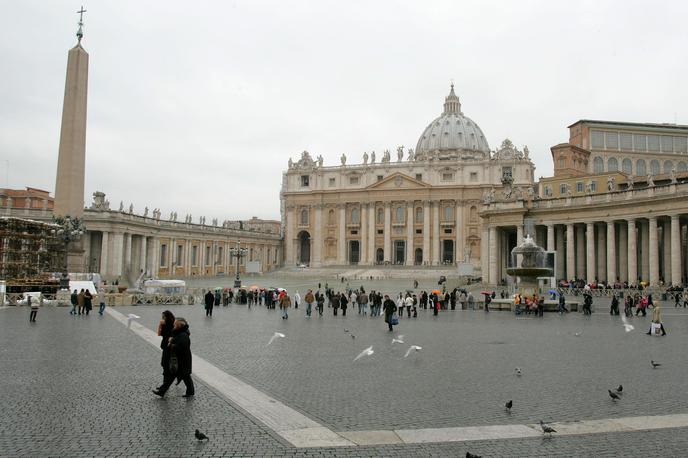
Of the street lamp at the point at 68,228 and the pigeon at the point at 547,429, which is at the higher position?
the street lamp at the point at 68,228

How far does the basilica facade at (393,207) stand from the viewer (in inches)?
3457

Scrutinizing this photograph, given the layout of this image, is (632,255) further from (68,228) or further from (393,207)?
(393,207)

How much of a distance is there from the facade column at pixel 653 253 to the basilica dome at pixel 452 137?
72.9m

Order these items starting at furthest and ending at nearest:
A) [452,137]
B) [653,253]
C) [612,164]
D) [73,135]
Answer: [452,137] < [612,164] < [653,253] < [73,135]

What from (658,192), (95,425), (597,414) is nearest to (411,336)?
(597,414)

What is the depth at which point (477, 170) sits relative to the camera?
291ft

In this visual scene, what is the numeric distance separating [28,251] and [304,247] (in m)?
64.3

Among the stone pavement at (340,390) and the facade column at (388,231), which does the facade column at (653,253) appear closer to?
the stone pavement at (340,390)

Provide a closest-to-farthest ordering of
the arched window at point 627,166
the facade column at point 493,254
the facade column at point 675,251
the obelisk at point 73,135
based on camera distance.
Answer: the obelisk at point 73,135 → the facade column at point 675,251 → the facade column at point 493,254 → the arched window at point 627,166

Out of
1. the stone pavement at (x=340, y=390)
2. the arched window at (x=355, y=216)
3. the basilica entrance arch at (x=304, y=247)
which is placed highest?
the arched window at (x=355, y=216)

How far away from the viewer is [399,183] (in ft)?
297

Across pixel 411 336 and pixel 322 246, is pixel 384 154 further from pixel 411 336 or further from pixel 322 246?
pixel 411 336

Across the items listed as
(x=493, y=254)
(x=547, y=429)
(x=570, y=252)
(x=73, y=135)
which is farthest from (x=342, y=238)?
(x=547, y=429)

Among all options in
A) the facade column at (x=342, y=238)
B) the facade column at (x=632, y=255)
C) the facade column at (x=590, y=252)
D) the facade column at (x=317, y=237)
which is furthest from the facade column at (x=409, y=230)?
the facade column at (x=632, y=255)
